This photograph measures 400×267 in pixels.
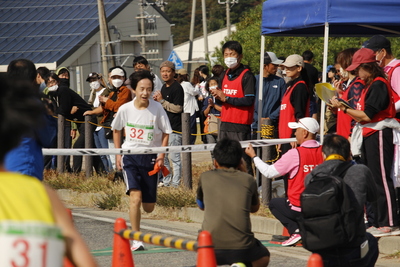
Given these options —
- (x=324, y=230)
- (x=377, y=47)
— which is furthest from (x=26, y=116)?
(x=377, y=47)

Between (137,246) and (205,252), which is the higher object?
(205,252)

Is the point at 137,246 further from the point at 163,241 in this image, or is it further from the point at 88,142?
the point at 88,142

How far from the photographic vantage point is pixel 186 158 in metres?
11.0

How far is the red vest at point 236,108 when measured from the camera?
32.6 ft

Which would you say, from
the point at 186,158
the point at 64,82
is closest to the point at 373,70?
the point at 186,158

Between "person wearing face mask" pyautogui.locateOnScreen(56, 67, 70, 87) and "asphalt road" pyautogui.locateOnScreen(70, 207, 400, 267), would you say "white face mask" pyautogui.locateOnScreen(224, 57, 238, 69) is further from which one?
"person wearing face mask" pyautogui.locateOnScreen(56, 67, 70, 87)

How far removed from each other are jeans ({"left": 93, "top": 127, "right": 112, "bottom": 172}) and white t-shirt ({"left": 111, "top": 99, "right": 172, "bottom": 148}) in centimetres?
455

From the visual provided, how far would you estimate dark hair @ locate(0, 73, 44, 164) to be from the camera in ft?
7.79

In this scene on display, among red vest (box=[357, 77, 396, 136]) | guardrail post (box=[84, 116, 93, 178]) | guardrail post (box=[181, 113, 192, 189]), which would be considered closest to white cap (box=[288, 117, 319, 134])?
red vest (box=[357, 77, 396, 136])

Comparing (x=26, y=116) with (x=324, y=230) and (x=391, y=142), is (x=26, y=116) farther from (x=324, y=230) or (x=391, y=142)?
(x=391, y=142)

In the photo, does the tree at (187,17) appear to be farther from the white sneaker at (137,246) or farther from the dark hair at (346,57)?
the white sneaker at (137,246)

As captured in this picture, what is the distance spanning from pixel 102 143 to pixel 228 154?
283 inches

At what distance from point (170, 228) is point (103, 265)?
2.11 meters

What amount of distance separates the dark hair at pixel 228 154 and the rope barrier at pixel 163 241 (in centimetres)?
81
